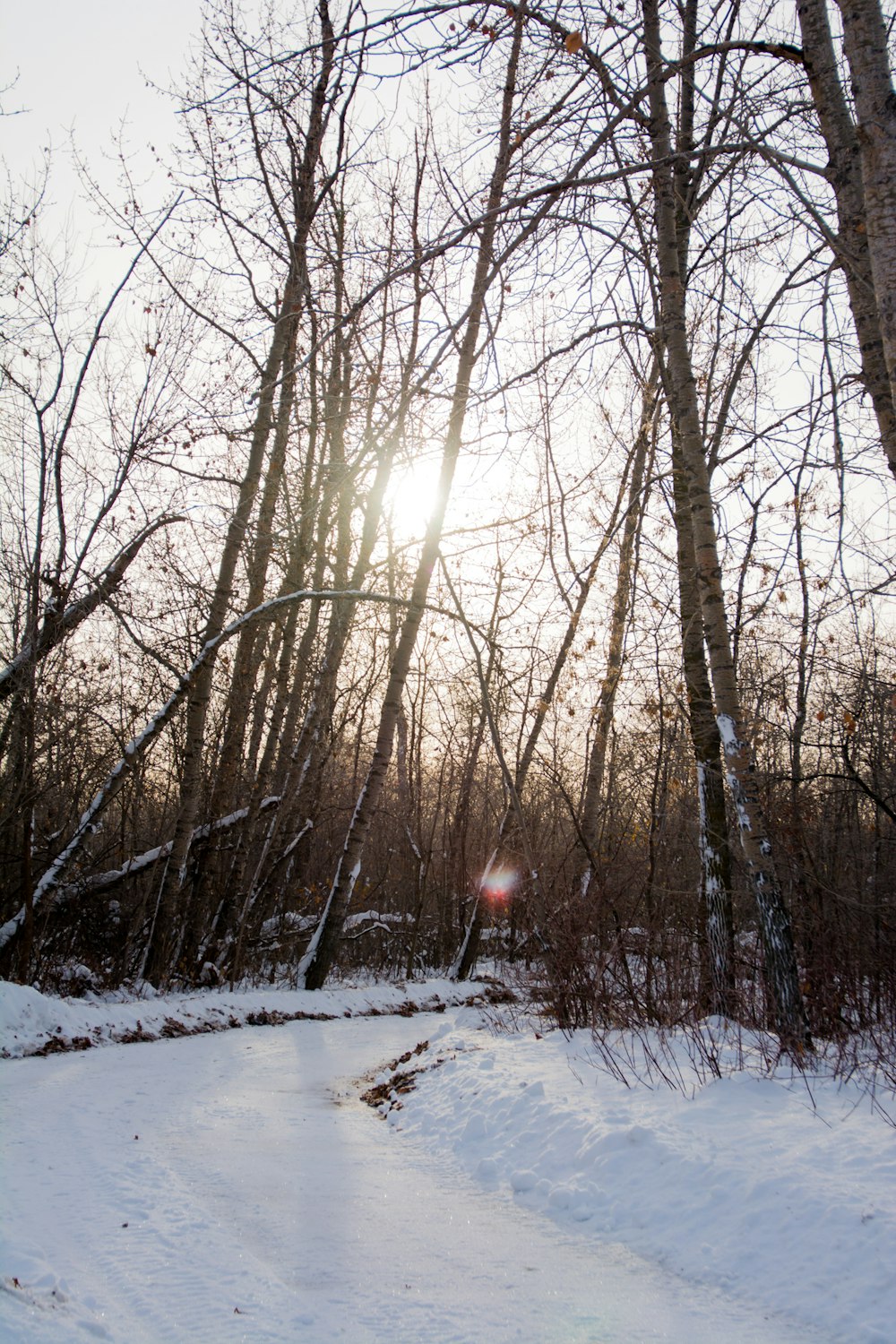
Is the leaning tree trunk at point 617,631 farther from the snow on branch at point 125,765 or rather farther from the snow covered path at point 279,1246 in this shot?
the snow covered path at point 279,1246

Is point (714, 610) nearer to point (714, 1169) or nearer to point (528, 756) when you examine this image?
point (714, 1169)

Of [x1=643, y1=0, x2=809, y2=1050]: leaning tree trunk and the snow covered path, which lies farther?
[x1=643, y1=0, x2=809, y2=1050]: leaning tree trunk

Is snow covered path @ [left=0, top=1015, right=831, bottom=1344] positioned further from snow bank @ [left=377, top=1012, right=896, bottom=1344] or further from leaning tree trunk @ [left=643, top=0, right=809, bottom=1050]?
leaning tree trunk @ [left=643, top=0, right=809, bottom=1050]

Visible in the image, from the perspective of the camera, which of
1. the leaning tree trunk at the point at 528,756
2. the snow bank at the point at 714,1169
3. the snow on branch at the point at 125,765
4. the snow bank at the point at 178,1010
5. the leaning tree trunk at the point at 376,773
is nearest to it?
the snow bank at the point at 714,1169

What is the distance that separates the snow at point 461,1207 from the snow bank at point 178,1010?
2.28ft

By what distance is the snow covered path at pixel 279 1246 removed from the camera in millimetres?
2590

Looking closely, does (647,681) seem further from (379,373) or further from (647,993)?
(379,373)

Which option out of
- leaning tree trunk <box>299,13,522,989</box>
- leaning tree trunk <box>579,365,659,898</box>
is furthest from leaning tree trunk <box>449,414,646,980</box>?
leaning tree trunk <box>299,13,522,989</box>

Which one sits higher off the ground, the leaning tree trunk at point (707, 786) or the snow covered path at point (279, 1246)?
the leaning tree trunk at point (707, 786)

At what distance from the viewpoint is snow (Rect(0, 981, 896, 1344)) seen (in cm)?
266

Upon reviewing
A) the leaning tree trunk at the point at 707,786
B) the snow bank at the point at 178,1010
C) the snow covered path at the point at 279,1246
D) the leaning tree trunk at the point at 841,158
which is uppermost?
the leaning tree trunk at the point at 841,158

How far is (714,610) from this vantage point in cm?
685

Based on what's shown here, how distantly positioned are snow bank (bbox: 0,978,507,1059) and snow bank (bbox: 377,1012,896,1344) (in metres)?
3.00

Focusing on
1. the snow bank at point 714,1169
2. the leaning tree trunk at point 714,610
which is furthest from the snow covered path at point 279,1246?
the leaning tree trunk at point 714,610
